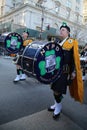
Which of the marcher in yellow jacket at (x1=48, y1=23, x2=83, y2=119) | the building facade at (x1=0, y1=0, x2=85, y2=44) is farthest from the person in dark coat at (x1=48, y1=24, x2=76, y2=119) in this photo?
the building facade at (x1=0, y1=0, x2=85, y2=44)

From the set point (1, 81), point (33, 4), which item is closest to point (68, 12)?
point (33, 4)

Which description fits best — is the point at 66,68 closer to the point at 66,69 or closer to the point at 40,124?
the point at 66,69

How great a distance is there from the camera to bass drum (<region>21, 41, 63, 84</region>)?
275cm

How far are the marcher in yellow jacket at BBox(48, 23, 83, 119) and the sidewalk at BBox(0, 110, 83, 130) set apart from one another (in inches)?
6.4

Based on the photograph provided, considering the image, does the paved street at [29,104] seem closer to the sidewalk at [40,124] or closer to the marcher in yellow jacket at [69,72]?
the sidewalk at [40,124]

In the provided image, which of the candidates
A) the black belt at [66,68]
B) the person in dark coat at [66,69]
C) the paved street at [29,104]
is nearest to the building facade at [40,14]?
the paved street at [29,104]

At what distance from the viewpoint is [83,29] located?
42.2 metres

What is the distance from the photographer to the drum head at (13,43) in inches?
152

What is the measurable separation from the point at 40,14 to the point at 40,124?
103 ft

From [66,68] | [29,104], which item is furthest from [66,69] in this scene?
[29,104]

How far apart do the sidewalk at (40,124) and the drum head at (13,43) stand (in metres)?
1.26

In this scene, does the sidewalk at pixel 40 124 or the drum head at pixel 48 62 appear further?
the sidewalk at pixel 40 124

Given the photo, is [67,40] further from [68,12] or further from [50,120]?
[68,12]

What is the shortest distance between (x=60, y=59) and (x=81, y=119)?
1.48m
